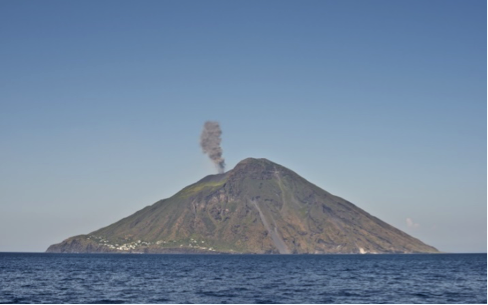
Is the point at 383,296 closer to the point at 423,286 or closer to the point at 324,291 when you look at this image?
the point at 324,291

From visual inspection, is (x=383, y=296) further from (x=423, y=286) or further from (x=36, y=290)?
(x=36, y=290)

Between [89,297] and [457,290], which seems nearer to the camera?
[89,297]

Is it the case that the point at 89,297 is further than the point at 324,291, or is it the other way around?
the point at 324,291

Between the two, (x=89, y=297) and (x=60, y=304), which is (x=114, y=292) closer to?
(x=89, y=297)

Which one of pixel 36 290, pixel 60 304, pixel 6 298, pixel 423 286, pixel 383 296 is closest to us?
pixel 60 304

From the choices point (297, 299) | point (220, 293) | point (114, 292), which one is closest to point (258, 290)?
point (220, 293)

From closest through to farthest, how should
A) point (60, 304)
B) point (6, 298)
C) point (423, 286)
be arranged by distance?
point (60, 304) < point (6, 298) < point (423, 286)

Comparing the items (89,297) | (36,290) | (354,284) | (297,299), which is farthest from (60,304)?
(354,284)

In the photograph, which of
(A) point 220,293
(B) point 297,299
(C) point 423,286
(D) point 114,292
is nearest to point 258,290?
(A) point 220,293

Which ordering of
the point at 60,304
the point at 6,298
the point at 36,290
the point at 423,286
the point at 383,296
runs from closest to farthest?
the point at 60,304, the point at 6,298, the point at 383,296, the point at 36,290, the point at 423,286
